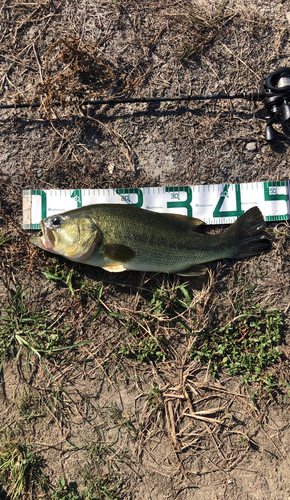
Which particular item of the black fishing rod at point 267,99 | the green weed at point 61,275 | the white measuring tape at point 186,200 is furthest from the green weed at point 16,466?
the black fishing rod at point 267,99

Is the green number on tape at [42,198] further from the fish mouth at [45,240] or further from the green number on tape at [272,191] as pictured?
the green number on tape at [272,191]

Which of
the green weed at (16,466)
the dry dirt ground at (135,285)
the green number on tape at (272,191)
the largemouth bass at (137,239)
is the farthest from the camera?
the green number on tape at (272,191)

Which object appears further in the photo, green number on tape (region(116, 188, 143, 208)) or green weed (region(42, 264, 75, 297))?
green number on tape (region(116, 188, 143, 208))

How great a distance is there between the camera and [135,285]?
370 centimetres

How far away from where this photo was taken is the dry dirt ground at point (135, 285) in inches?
142

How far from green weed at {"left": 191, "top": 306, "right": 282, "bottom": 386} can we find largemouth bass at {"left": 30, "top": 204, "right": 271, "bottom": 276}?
844 mm

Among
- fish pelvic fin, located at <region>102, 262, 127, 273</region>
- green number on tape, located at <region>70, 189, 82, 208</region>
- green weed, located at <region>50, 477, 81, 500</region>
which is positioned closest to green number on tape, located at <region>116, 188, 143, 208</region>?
green number on tape, located at <region>70, 189, 82, 208</region>

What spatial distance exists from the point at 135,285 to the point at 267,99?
2782 mm

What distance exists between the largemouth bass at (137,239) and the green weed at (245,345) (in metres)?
0.84

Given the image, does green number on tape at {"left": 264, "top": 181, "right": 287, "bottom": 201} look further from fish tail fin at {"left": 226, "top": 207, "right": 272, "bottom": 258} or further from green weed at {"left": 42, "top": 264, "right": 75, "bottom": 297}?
green weed at {"left": 42, "top": 264, "right": 75, "bottom": 297}

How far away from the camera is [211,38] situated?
12.8 feet

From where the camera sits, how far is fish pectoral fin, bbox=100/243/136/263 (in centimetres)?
328

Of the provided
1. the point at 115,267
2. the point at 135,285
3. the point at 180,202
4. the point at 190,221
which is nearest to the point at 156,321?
the point at 135,285

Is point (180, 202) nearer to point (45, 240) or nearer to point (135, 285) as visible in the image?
point (135, 285)
